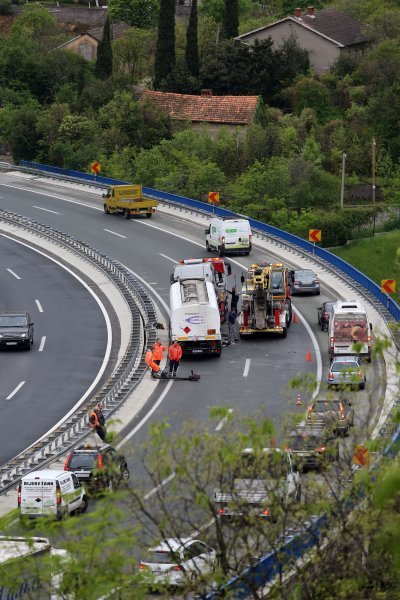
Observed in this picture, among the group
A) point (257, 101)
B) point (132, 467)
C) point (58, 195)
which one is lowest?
point (132, 467)

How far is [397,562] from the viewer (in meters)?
21.1

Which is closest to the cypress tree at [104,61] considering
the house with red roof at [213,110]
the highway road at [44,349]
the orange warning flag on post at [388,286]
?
the house with red roof at [213,110]

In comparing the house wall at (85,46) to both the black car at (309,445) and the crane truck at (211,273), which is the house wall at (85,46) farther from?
the black car at (309,445)

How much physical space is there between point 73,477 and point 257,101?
263 feet

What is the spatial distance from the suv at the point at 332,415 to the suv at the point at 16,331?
18070 millimetres

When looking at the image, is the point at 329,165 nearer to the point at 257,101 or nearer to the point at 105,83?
the point at 257,101

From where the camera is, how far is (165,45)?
418ft

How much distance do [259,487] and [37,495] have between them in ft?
40.2

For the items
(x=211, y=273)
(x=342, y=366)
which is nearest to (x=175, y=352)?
(x=342, y=366)

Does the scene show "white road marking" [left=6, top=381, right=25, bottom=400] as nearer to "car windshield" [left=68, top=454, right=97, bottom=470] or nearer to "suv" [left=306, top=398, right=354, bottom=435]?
"car windshield" [left=68, top=454, right=97, bottom=470]

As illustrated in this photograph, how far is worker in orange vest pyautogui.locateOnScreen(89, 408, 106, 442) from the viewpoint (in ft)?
162

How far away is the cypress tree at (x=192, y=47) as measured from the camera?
128m

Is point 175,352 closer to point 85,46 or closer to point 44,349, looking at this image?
point 44,349

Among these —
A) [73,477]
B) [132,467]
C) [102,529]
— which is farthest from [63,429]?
[102,529]
